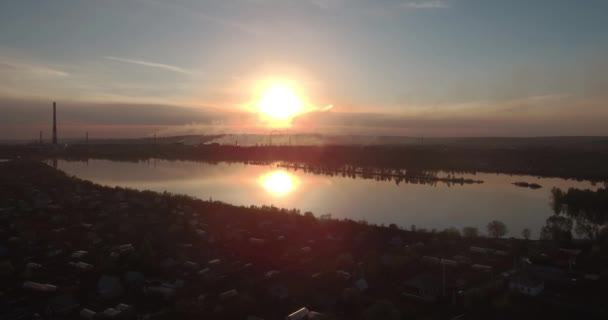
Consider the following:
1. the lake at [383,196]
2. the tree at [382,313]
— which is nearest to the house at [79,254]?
the tree at [382,313]

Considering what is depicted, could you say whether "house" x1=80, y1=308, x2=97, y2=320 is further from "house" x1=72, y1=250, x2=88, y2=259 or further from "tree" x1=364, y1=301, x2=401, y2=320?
"tree" x1=364, y1=301, x2=401, y2=320

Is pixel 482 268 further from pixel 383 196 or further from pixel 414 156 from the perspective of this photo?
pixel 414 156

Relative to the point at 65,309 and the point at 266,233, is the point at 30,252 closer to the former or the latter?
the point at 65,309

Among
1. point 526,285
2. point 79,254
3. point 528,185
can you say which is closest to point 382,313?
point 526,285

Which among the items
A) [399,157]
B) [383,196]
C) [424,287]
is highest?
[399,157]

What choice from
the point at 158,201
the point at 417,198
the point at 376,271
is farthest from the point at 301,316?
the point at 417,198

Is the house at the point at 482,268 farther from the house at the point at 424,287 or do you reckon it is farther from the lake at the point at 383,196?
the lake at the point at 383,196
